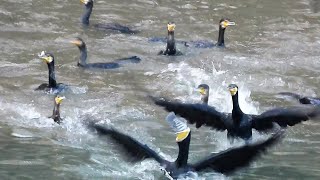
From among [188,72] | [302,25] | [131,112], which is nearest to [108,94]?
[131,112]

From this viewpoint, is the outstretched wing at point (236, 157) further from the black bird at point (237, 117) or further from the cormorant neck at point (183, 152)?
the black bird at point (237, 117)

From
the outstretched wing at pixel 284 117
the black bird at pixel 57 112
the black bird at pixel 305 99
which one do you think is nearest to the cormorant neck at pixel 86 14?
the black bird at pixel 305 99

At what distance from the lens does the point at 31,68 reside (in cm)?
1617

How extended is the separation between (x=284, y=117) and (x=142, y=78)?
18.3 feet

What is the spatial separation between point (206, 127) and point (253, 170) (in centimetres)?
223

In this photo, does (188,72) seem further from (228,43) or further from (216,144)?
(216,144)

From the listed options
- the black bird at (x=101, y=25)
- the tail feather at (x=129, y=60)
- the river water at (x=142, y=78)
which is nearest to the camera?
the river water at (x=142, y=78)

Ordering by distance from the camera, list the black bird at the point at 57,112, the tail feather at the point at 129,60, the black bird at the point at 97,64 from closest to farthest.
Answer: the black bird at the point at 57,112, the black bird at the point at 97,64, the tail feather at the point at 129,60

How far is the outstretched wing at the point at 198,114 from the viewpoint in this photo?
1082cm

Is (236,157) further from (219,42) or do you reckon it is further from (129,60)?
(219,42)

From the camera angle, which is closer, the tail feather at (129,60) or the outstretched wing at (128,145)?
the outstretched wing at (128,145)

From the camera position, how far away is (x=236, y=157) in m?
8.70

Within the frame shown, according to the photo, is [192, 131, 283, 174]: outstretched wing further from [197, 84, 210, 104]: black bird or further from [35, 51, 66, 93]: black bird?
[35, 51, 66, 93]: black bird

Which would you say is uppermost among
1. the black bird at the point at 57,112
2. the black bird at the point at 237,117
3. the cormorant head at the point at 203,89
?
the black bird at the point at 237,117
